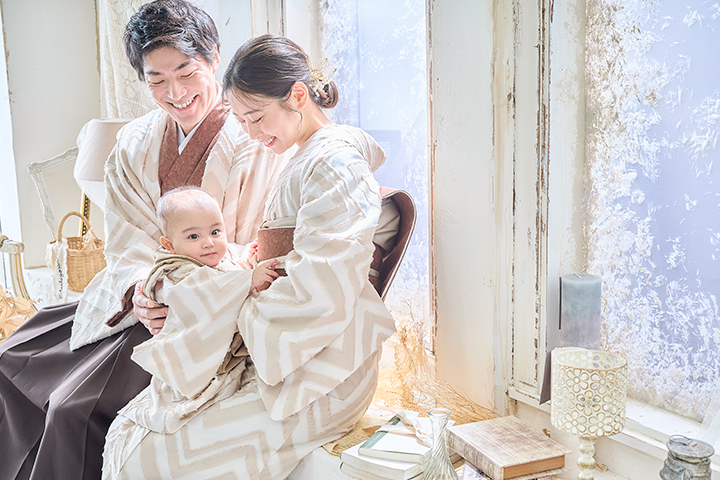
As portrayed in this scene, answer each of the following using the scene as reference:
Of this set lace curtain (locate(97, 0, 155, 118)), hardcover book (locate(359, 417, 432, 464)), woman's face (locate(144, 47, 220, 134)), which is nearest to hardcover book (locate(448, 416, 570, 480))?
hardcover book (locate(359, 417, 432, 464))

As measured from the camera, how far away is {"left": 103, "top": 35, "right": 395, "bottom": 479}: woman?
1.30m

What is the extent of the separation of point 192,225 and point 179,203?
0.21ft

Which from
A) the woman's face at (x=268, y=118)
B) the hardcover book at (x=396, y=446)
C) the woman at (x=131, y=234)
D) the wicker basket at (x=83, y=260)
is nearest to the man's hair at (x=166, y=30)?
the woman at (x=131, y=234)

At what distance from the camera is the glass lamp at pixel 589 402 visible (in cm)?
104

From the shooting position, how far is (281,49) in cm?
148

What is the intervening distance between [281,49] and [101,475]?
3.65 ft

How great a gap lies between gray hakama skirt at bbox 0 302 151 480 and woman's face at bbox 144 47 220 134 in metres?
0.64

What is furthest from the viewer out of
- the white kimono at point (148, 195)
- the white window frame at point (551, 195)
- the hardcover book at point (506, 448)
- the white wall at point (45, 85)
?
the white wall at point (45, 85)

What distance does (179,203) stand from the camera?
4.91 ft

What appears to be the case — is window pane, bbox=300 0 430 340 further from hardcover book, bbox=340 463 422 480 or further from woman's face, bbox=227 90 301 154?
hardcover book, bbox=340 463 422 480

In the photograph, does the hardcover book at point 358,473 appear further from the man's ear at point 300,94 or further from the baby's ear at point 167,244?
the man's ear at point 300,94

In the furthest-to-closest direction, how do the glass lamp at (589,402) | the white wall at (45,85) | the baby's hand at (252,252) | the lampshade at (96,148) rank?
the white wall at (45,85) < the lampshade at (96,148) < the baby's hand at (252,252) < the glass lamp at (589,402)

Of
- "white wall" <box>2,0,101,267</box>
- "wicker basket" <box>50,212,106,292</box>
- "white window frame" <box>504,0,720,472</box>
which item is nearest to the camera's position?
"white window frame" <box>504,0,720,472</box>

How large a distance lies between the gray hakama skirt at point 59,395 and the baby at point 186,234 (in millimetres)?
248
